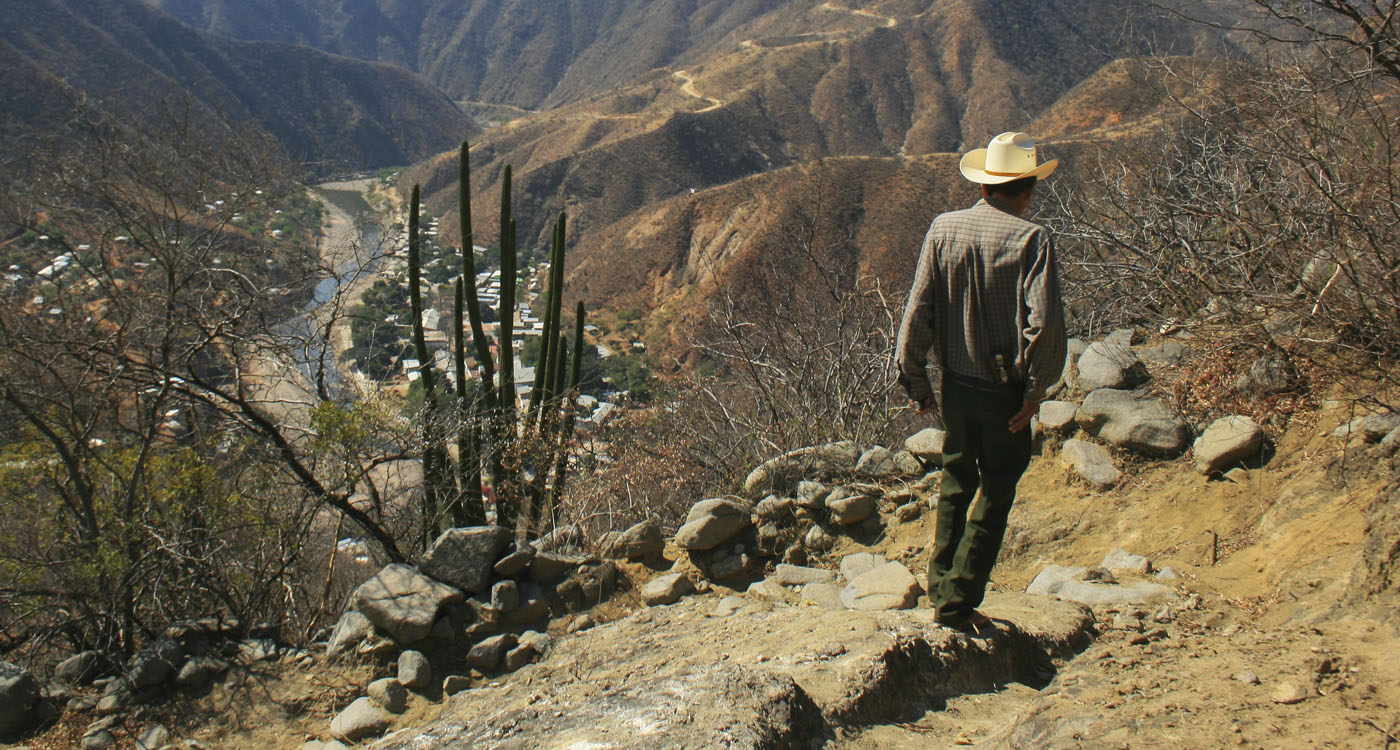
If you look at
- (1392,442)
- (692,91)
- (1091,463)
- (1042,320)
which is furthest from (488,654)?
(692,91)

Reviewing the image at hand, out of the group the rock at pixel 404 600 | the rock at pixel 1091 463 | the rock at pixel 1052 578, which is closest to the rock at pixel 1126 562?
the rock at pixel 1052 578

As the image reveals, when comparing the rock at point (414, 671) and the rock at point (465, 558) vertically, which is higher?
the rock at point (465, 558)

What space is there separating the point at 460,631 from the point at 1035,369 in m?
2.89

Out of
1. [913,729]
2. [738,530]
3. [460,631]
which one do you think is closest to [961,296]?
[913,729]

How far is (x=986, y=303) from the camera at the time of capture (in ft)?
9.39

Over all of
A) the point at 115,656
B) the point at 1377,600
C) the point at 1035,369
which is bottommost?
the point at 1377,600

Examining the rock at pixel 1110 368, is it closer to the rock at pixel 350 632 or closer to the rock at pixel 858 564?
the rock at pixel 858 564

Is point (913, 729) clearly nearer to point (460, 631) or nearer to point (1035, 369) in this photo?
point (1035, 369)

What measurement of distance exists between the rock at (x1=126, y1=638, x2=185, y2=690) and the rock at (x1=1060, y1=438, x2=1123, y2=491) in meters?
4.61

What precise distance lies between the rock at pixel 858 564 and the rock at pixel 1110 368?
1.78 metres

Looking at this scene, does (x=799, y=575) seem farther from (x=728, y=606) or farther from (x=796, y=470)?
(x=796, y=470)

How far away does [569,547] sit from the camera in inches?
203

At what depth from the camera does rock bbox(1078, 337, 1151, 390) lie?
4.94 metres

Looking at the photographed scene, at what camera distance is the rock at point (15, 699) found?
384 centimetres
